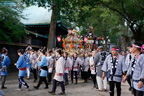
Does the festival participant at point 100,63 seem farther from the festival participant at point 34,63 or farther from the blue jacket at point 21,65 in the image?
the festival participant at point 34,63

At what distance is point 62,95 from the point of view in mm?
6594

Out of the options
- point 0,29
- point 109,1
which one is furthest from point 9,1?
point 109,1

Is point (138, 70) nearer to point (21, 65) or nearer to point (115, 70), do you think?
point (115, 70)

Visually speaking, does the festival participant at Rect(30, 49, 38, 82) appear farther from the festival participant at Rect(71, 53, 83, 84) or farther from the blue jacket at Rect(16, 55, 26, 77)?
the blue jacket at Rect(16, 55, 26, 77)

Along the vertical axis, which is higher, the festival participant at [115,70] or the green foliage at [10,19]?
the green foliage at [10,19]

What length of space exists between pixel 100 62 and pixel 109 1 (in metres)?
9.36

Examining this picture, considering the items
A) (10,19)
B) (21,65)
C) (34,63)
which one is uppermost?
(10,19)

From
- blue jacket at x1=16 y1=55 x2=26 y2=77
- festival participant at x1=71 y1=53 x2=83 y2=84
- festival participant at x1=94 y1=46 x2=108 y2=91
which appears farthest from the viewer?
festival participant at x1=71 y1=53 x2=83 y2=84

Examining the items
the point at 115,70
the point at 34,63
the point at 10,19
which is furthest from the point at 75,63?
the point at 10,19

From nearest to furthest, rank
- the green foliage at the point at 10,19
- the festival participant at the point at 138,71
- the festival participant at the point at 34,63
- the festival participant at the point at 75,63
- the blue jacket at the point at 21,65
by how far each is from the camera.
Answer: the festival participant at the point at 138,71
the blue jacket at the point at 21,65
the festival participant at the point at 75,63
the festival participant at the point at 34,63
the green foliage at the point at 10,19

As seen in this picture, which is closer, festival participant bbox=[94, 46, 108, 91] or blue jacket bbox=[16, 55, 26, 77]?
blue jacket bbox=[16, 55, 26, 77]

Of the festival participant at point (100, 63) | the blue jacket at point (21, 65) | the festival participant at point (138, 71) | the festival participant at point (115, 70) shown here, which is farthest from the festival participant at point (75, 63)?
the festival participant at point (138, 71)

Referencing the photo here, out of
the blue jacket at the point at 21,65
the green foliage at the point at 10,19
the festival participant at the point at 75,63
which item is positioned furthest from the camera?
the green foliage at the point at 10,19

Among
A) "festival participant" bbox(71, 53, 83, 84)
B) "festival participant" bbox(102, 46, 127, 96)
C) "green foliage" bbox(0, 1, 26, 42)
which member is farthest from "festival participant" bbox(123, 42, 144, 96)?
"green foliage" bbox(0, 1, 26, 42)
